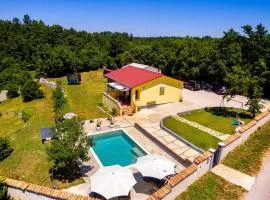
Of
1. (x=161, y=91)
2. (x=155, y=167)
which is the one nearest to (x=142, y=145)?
(x=155, y=167)

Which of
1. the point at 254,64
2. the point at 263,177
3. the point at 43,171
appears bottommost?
the point at 43,171

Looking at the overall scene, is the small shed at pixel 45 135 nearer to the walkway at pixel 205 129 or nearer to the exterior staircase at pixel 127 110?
the exterior staircase at pixel 127 110

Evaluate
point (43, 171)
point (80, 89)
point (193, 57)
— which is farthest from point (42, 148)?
point (193, 57)

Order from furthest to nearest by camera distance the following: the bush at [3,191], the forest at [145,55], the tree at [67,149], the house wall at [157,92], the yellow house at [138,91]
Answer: the forest at [145,55] → the house wall at [157,92] → the yellow house at [138,91] → the tree at [67,149] → the bush at [3,191]

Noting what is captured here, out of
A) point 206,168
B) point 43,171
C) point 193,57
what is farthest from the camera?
point 193,57

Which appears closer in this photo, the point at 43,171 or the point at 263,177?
the point at 263,177

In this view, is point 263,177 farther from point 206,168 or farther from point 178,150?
point 178,150

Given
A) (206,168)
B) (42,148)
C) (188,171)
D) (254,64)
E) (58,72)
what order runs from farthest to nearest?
(58,72) → (254,64) → (42,148) → (206,168) → (188,171)

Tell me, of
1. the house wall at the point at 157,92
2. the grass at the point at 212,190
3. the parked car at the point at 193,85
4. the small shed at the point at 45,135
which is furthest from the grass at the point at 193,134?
the parked car at the point at 193,85
